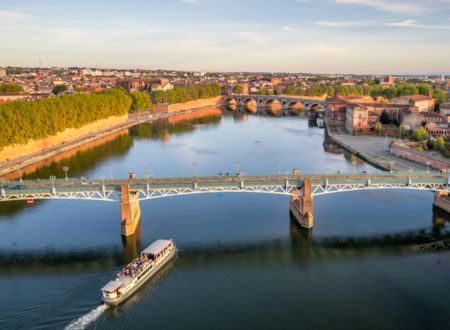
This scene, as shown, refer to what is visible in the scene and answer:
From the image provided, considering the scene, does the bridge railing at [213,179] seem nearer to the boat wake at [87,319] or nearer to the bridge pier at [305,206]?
the bridge pier at [305,206]

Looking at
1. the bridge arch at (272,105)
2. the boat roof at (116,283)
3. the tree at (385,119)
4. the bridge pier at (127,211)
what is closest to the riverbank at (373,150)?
the tree at (385,119)

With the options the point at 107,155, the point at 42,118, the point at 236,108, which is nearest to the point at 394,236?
the point at 107,155

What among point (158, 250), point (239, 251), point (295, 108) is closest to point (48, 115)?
point (158, 250)

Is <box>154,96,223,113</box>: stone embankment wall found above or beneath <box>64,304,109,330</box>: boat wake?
above

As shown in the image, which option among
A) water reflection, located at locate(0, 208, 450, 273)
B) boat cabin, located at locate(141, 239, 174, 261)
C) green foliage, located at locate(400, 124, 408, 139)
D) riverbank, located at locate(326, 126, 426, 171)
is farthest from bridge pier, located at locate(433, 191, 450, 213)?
green foliage, located at locate(400, 124, 408, 139)

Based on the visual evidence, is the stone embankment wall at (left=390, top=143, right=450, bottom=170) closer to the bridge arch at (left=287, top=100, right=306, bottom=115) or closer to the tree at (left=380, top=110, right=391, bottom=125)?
the tree at (left=380, top=110, right=391, bottom=125)

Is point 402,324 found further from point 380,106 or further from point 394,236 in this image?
point 380,106
